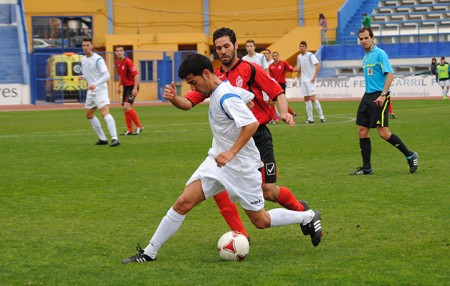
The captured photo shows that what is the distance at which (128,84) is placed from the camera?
69.4 feet

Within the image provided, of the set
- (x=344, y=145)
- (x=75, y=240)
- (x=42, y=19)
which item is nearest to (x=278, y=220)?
(x=75, y=240)

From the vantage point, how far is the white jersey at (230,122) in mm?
6441

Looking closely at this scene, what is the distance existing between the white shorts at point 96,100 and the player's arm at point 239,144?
11604 mm

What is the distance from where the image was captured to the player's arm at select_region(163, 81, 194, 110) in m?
6.69

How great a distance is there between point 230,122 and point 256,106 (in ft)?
3.73

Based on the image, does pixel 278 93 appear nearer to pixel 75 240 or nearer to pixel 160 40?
pixel 75 240

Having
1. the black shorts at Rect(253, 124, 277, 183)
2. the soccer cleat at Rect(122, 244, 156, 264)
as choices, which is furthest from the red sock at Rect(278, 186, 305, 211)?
the soccer cleat at Rect(122, 244, 156, 264)

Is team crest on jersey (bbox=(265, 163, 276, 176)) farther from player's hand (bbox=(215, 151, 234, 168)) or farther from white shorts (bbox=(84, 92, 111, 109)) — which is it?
white shorts (bbox=(84, 92, 111, 109))

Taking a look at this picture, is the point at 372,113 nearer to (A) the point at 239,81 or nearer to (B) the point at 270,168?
(A) the point at 239,81

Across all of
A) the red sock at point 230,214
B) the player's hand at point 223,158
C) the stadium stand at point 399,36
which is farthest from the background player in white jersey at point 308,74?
the stadium stand at point 399,36

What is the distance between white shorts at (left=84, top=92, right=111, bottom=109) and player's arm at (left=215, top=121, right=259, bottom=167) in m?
11.6

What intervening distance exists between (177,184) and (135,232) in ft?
11.2

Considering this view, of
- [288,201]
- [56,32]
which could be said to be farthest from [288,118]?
[56,32]

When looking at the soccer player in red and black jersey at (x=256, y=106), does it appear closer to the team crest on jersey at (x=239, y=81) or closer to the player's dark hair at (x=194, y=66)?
the team crest on jersey at (x=239, y=81)
